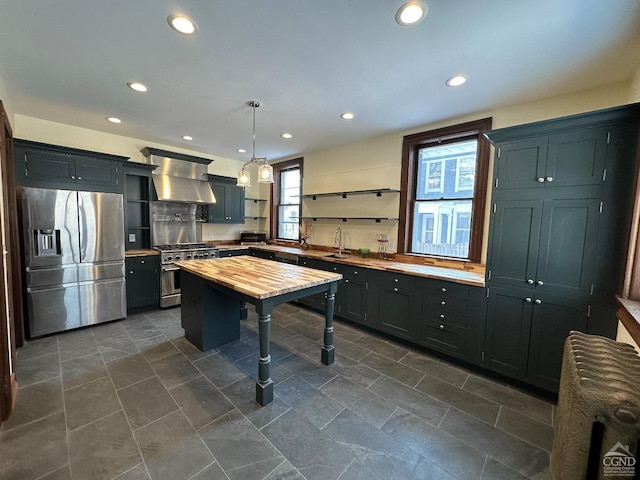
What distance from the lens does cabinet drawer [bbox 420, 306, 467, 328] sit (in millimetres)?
2604

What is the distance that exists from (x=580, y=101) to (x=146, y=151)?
550 centimetres

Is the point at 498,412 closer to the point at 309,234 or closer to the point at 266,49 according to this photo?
the point at 266,49

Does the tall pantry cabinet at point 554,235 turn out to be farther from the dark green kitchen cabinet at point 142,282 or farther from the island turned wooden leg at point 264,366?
the dark green kitchen cabinet at point 142,282

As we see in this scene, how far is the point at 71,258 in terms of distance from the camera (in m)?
3.20

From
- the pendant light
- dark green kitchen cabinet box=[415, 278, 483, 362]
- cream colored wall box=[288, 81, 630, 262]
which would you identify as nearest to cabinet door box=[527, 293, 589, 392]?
dark green kitchen cabinet box=[415, 278, 483, 362]

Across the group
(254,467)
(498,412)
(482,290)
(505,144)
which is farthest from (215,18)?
(498,412)

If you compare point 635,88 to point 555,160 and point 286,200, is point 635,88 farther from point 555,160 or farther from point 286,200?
point 286,200

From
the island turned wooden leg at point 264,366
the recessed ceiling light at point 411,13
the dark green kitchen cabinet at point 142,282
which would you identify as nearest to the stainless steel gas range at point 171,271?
the dark green kitchen cabinet at point 142,282

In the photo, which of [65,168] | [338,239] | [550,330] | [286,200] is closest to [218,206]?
[286,200]

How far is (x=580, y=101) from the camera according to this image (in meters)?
2.43

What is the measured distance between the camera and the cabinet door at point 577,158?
6.32 feet

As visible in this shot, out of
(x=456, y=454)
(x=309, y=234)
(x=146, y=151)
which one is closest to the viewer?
(x=456, y=454)

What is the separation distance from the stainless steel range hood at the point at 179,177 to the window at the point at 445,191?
3.39m

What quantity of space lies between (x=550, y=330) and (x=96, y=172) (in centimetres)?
518
